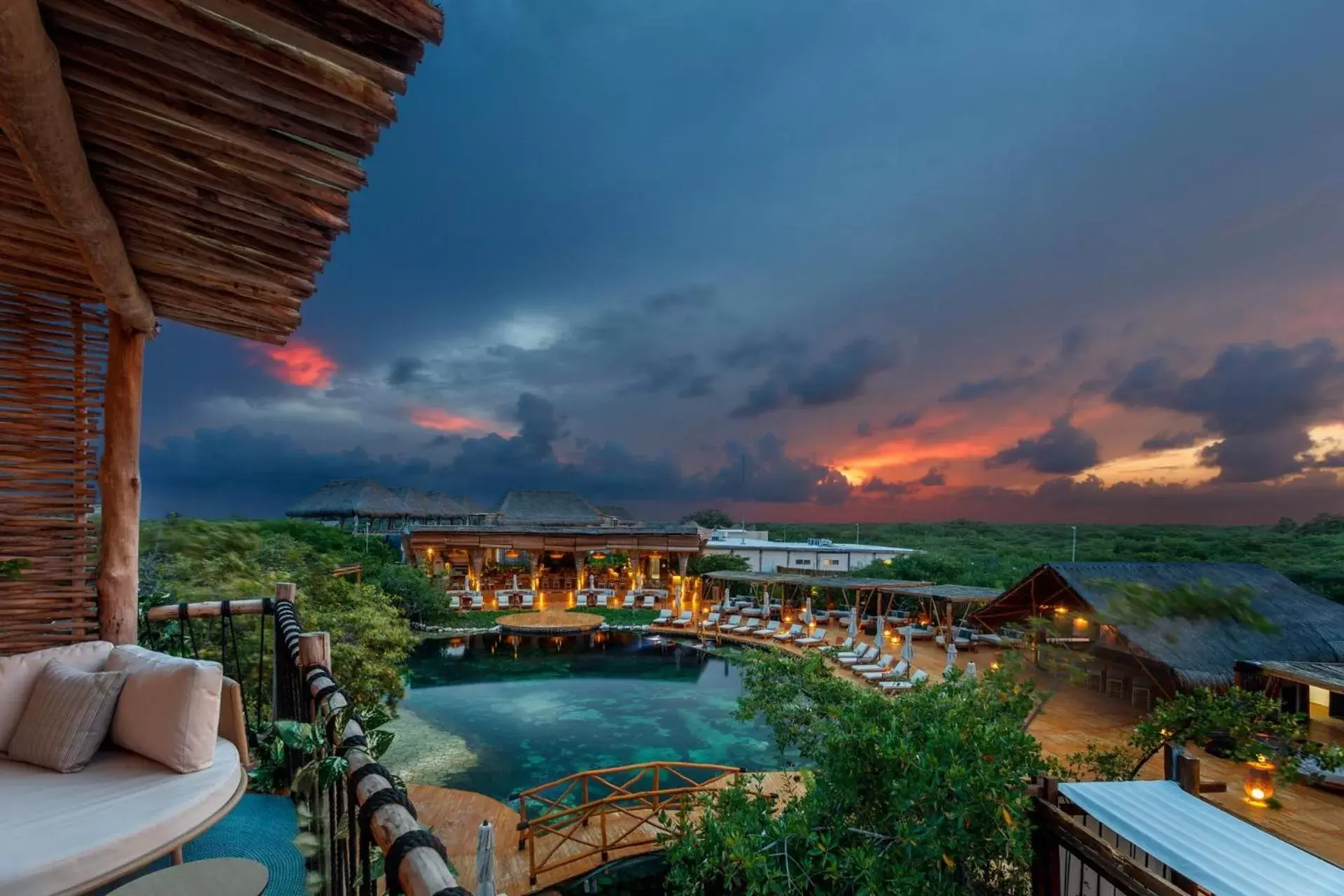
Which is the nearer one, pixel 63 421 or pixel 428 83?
pixel 63 421

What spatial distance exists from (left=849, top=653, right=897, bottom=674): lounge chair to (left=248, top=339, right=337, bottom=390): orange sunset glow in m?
12.5

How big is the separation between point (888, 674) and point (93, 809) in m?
13.0

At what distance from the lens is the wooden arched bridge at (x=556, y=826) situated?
6.22 meters

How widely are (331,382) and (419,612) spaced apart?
79.2 feet

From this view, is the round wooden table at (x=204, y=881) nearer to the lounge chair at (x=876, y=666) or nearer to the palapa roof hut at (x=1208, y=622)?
the palapa roof hut at (x=1208, y=622)

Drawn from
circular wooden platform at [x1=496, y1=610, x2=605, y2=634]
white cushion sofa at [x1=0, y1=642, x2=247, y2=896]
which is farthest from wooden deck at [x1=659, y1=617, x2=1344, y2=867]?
circular wooden platform at [x1=496, y1=610, x2=605, y2=634]

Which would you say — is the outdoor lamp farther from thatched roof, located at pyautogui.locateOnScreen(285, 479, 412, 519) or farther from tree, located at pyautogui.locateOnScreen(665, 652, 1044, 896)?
thatched roof, located at pyautogui.locateOnScreen(285, 479, 412, 519)

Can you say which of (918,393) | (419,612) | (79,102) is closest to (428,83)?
(419,612)

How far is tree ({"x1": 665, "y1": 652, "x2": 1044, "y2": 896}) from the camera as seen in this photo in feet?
10.7

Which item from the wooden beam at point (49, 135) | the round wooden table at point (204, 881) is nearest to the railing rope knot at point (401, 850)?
the round wooden table at point (204, 881)

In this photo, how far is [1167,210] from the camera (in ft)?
45.6

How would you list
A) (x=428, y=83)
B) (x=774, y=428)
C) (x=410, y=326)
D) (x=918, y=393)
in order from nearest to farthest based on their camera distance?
(x=428, y=83) < (x=918, y=393) < (x=410, y=326) < (x=774, y=428)

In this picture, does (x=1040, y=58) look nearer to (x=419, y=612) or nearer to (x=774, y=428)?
(x=419, y=612)

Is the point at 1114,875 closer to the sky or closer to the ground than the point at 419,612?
closer to the sky
